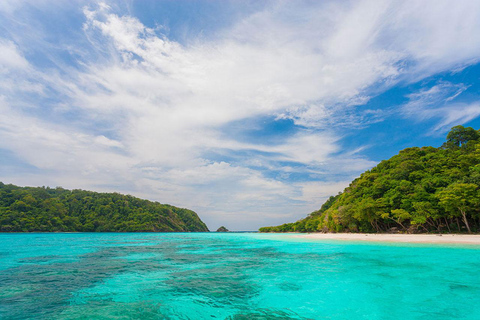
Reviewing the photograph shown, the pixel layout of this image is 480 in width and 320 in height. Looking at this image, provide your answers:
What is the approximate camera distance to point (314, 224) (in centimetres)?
10462

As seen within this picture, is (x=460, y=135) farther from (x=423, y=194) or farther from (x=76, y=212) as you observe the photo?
(x=76, y=212)

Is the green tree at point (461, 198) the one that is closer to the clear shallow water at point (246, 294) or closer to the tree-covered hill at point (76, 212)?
the clear shallow water at point (246, 294)

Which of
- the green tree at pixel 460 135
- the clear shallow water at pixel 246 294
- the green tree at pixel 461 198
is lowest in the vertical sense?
the clear shallow water at pixel 246 294

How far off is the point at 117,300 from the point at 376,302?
9534mm

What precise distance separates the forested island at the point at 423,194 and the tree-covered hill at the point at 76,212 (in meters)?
126

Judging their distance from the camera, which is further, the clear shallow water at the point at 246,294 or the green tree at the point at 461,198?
the green tree at the point at 461,198

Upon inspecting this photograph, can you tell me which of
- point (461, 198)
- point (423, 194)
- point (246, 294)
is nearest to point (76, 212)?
point (246, 294)

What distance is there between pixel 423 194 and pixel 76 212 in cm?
16577

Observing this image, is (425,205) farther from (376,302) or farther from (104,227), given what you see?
(104,227)

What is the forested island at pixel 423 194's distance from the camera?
3659 centimetres

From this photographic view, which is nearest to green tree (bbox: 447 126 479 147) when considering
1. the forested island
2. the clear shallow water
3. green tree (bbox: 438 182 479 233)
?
the forested island

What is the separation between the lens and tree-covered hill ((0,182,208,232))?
10012 cm

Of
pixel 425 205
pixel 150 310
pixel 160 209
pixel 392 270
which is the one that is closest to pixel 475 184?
pixel 425 205

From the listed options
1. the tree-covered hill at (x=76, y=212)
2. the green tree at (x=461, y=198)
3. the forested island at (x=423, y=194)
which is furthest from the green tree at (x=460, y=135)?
the tree-covered hill at (x=76, y=212)
